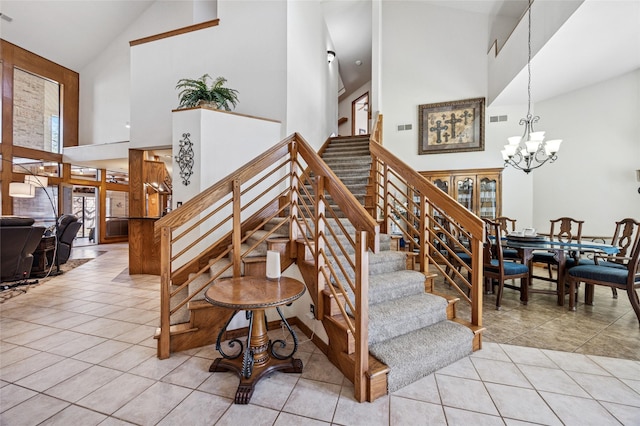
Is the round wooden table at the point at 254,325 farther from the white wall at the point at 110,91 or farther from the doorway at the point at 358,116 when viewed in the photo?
the doorway at the point at 358,116

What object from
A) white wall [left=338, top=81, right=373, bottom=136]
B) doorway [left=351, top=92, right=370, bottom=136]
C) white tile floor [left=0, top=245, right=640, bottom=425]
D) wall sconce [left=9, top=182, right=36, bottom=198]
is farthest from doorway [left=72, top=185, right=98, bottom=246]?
doorway [left=351, top=92, right=370, bottom=136]

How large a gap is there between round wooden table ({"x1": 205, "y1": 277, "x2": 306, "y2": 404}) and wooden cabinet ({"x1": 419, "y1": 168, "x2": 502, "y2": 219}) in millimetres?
5203

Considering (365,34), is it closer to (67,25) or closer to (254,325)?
(254,325)

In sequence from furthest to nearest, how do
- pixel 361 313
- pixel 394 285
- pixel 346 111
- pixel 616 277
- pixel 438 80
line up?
pixel 346 111 → pixel 438 80 → pixel 616 277 → pixel 394 285 → pixel 361 313

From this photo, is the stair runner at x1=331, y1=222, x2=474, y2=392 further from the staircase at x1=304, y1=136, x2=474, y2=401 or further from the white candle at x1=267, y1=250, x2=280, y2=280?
the white candle at x1=267, y1=250, x2=280, y2=280

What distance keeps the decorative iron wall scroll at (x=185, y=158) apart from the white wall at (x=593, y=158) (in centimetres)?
675

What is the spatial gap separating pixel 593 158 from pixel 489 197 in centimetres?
185

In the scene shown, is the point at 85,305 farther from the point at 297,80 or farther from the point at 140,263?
the point at 297,80

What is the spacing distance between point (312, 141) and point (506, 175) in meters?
4.34

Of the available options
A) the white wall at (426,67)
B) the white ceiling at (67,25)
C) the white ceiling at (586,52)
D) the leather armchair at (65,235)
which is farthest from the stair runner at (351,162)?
the white ceiling at (67,25)

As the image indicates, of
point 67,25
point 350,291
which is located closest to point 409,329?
point 350,291

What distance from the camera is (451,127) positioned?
6.09 metres

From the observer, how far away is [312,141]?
204 inches

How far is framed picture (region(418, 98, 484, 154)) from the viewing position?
5930 mm
